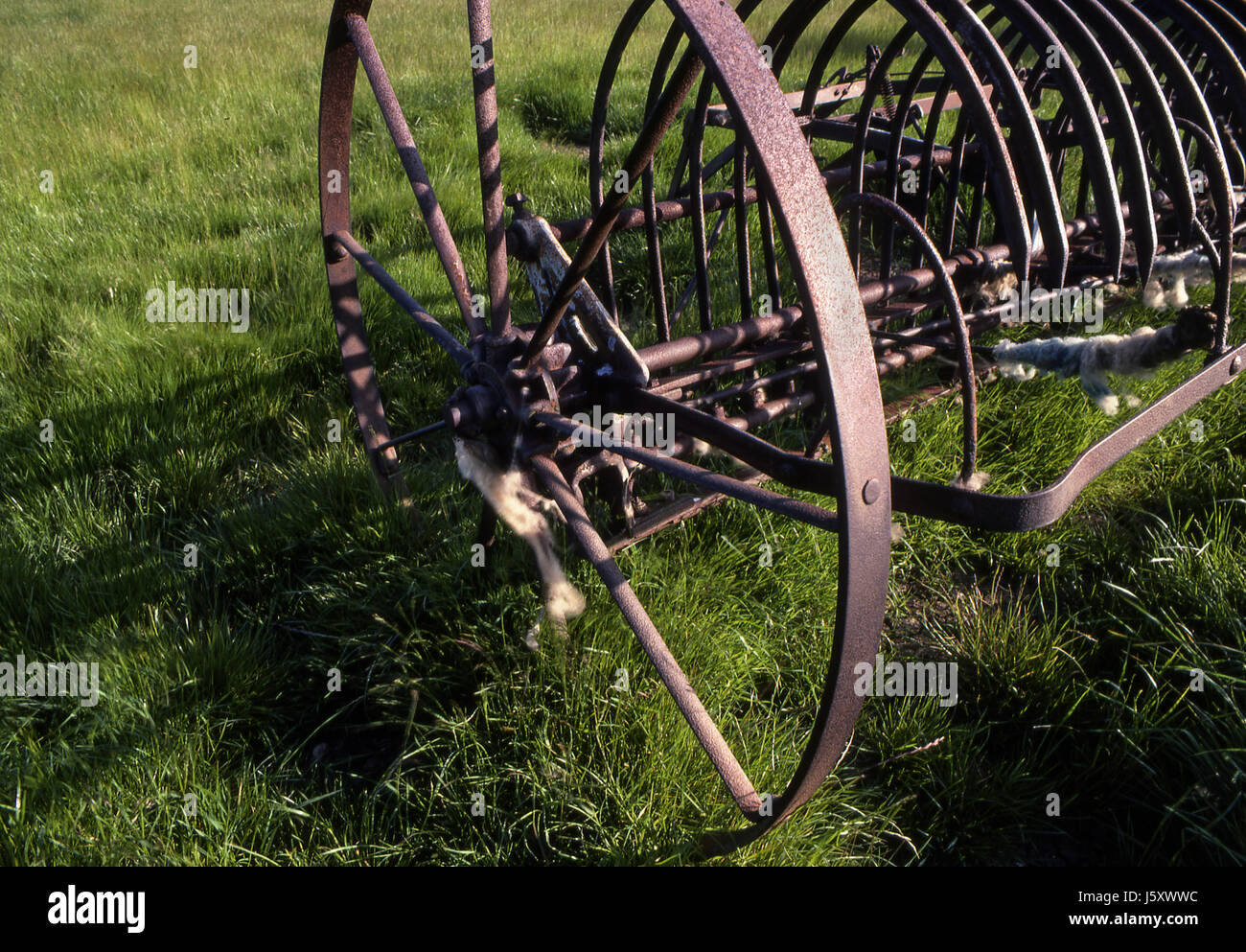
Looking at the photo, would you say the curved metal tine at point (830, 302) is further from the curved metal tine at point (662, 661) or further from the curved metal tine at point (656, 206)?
the curved metal tine at point (656, 206)

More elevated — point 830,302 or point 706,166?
point 706,166

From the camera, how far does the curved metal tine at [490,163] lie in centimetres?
161

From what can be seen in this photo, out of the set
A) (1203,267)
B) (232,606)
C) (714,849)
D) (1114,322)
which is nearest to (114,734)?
(232,606)

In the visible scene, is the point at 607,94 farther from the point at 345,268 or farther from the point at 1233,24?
the point at 1233,24

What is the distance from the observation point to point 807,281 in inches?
37.2

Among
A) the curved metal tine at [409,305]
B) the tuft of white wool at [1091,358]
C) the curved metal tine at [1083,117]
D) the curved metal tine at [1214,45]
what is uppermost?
the curved metal tine at [1214,45]

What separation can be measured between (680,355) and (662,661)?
595 millimetres

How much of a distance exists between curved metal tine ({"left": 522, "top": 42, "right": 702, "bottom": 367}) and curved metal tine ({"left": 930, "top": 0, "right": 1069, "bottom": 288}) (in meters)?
0.45

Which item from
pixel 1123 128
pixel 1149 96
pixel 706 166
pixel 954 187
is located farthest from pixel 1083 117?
pixel 706 166

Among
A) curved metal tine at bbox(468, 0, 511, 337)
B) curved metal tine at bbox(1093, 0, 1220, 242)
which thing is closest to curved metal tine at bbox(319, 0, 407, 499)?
curved metal tine at bbox(468, 0, 511, 337)

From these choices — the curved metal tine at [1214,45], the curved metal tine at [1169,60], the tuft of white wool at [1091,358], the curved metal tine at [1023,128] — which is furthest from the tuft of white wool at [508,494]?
the curved metal tine at [1214,45]
